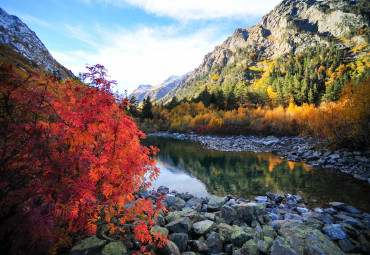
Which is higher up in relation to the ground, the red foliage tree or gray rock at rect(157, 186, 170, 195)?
the red foliage tree

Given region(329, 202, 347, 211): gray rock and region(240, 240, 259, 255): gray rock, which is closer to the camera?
region(240, 240, 259, 255): gray rock

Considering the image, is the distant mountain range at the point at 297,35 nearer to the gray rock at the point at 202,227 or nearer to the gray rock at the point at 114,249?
the gray rock at the point at 202,227

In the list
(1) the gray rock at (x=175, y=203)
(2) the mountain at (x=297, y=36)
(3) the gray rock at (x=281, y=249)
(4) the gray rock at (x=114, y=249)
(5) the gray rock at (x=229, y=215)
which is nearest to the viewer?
(4) the gray rock at (x=114, y=249)

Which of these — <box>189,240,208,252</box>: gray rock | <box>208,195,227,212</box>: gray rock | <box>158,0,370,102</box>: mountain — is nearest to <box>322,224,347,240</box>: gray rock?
<box>208,195,227,212</box>: gray rock

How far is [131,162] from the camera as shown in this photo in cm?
371

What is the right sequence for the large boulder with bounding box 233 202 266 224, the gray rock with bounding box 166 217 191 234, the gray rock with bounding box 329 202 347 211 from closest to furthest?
the gray rock with bounding box 166 217 191 234 → the large boulder with bounding box 233 202 266 224 → the gray rock with bounding box 329 202 347 211

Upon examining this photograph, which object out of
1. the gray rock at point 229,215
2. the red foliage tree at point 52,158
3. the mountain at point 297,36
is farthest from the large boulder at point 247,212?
the mountain at point 297,36

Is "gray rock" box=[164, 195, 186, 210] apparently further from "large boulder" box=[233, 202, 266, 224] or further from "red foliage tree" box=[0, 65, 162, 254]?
"red foliage tree" box=[0, 65, 162, 254]


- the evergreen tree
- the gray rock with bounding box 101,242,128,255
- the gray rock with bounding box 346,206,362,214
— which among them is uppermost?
the evergreen tree

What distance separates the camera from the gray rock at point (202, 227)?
185 inches

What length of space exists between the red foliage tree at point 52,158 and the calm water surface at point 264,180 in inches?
317

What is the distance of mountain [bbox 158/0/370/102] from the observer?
115m

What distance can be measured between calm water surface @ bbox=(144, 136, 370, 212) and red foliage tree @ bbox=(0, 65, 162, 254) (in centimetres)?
804

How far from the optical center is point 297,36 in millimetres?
132625
